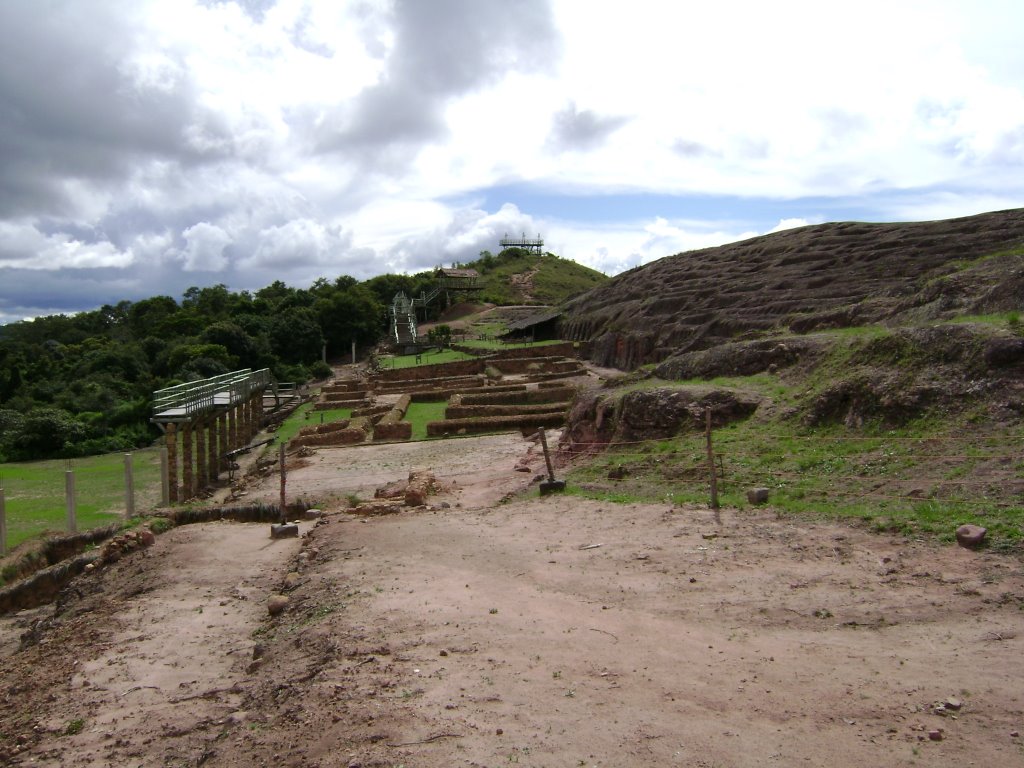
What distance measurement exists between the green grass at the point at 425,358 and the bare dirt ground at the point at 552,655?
115 ft

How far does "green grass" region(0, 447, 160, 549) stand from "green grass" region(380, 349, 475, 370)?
55.3 ft

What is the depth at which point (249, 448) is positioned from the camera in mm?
27984

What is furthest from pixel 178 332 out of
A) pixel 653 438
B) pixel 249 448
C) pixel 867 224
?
pixel 653 438

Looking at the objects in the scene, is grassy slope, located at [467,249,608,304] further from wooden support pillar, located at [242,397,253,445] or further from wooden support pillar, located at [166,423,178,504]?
wooden support pillar, located at [166,423,178,504]

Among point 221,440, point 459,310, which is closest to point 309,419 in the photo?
point 221,440

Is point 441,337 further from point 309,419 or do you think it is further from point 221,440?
point 221,440

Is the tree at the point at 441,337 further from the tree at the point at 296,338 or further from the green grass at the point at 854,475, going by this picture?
the green grass at the point at 854,475

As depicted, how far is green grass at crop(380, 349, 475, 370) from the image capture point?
45.8 metres

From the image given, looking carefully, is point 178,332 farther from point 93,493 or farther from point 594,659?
point 594,659

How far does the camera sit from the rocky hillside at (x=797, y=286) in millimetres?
22438

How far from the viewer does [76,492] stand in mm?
21922

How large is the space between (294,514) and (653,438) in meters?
7.13

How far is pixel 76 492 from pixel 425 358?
92.5ft

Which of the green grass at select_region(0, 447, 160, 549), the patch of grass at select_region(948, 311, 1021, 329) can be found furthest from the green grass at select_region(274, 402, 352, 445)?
the patch of grass at select_region(948, 311, 1021, 329)
